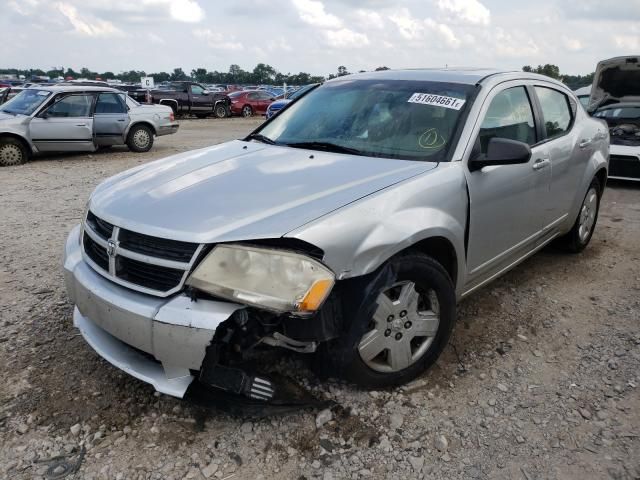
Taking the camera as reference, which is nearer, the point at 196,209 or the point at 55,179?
the point at 196,209

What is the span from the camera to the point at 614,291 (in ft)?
13.6

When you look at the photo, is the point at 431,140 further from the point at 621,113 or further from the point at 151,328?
the point at 621,113

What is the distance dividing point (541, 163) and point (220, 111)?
72.4ft

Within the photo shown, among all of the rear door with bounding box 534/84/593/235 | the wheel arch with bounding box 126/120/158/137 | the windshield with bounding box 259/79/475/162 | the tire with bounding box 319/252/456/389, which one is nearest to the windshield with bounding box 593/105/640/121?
the rear door with bounding box 534/84/593/235

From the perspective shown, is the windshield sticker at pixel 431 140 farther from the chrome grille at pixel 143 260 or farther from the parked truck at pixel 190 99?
the parked truck at pixel 190 99

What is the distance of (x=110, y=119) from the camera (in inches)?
452

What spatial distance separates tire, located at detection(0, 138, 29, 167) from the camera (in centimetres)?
1012

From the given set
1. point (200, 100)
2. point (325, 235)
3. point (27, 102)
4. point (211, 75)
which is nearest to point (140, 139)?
point (27, 102)

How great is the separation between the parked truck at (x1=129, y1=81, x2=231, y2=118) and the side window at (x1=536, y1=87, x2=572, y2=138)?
20478mm

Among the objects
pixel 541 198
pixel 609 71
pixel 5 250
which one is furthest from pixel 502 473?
pixel 609 71

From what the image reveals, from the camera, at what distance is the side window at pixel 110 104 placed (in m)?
11.3

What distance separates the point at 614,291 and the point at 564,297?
462 millimetres

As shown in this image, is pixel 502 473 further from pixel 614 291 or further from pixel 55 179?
pixel 55 179

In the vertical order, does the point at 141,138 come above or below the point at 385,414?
below
